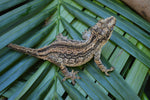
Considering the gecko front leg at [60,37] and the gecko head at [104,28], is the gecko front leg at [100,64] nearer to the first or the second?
the gecko head at [104,28]

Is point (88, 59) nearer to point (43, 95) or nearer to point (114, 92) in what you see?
point (114, 92)

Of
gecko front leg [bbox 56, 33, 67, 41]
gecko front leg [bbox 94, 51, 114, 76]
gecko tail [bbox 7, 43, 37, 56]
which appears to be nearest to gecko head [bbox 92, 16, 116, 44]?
gecko front leg [bbox 94, 51, 114, 76]

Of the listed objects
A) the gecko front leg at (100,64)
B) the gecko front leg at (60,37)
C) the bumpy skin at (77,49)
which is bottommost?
the gecko front leg at (100,64)

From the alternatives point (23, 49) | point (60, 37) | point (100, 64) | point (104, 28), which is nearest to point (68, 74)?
point (100, 64)

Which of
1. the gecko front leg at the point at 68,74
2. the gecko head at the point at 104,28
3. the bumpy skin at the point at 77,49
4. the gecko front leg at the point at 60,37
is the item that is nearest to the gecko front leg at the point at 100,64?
the bumpy skin at the point at 77,49

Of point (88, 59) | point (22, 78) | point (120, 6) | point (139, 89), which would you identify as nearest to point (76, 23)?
point (88, 59)

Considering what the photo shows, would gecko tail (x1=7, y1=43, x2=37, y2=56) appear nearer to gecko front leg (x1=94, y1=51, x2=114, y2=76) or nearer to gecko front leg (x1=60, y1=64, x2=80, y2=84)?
gecko front leg (x1=60, y1=64, x2=80, y2=84)
